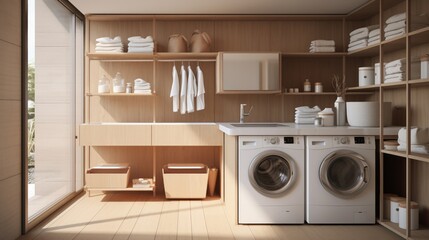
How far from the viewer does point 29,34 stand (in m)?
3.94

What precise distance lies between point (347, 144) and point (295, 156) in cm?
47

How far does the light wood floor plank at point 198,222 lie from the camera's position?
3797 mm

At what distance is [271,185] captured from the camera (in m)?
4.14

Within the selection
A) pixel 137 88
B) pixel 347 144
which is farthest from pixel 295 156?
pixel 137 88

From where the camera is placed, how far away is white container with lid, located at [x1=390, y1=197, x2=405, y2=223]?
4.01 metres

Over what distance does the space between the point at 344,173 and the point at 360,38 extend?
169 cm

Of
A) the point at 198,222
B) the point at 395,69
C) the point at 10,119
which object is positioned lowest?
the point at 198,222

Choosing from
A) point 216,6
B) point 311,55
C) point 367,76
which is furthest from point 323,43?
point 216,6

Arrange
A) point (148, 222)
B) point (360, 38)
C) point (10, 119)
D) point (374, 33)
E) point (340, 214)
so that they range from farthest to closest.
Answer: point (360, 38) < point (374, 33) < point (148, 222) < point (340, 214) < point (10, 119)

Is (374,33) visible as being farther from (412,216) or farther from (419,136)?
(412,216)

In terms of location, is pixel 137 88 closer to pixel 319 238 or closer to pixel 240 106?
pixel 240 106

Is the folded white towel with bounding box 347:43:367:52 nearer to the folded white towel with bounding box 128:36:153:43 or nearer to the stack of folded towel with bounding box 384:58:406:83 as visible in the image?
the stack of folded towel with bounding box 384:58:406:83

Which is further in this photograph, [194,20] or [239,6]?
[194,20]

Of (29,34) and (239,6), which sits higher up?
(239,6)
